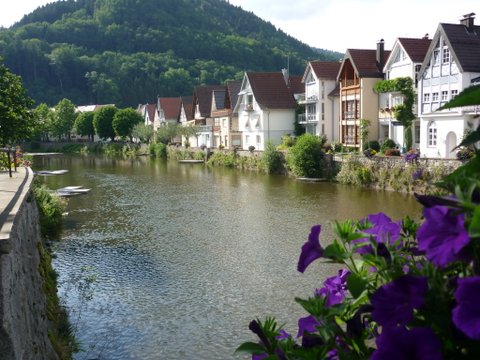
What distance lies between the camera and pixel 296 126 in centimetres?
5628

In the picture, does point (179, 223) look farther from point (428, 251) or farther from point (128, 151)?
point (128, 151)

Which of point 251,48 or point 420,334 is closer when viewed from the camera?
point 420,334

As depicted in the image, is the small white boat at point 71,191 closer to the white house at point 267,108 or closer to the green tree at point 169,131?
Answer: the white house at point 267,108

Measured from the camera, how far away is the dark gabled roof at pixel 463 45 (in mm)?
32844

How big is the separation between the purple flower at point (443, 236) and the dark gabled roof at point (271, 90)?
180ft

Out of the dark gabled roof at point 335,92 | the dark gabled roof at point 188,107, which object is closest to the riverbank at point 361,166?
the dark gabled roof at point 335,92

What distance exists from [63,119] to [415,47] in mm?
78025

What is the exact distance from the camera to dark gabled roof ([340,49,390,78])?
44.8 meters

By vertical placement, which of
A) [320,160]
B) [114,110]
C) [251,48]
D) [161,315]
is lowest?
[161,315]

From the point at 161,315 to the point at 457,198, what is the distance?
12462mm

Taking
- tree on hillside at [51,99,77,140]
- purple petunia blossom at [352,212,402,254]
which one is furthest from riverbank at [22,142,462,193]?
tree on hillside at [51,99,77,140]

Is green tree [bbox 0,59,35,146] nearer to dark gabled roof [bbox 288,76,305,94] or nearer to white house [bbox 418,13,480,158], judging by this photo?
white house [bbox 418,13,480,158]

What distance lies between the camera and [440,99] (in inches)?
1377

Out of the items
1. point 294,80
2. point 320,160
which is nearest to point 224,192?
point 320,160
